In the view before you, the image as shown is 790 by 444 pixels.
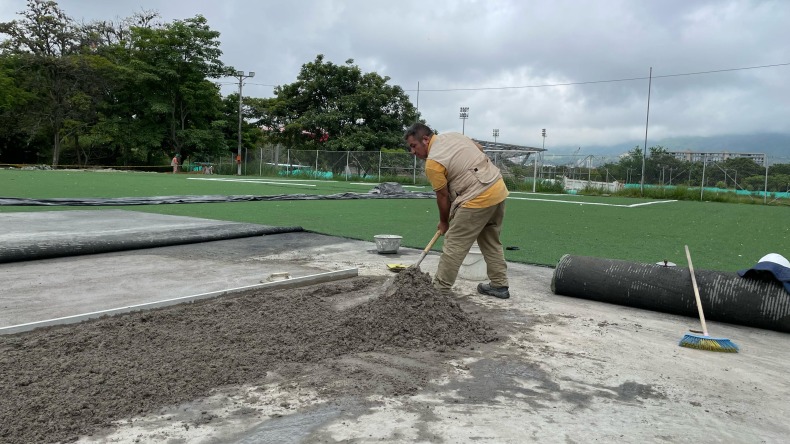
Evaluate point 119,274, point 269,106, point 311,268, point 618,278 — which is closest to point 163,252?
point 119,274

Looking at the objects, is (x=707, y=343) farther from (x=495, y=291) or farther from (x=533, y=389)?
(x=495, y=291)

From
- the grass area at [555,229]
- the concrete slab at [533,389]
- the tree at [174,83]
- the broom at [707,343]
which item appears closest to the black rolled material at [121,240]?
the concrete slab at [533,389]

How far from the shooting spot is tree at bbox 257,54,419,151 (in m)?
36.8

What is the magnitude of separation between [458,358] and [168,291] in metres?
2.37

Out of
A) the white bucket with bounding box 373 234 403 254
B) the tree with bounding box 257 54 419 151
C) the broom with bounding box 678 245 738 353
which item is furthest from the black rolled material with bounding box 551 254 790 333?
the tree with bounding box 257 54 419 151

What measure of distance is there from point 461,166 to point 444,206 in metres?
0.32

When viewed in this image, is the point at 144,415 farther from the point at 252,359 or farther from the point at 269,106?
the point at 269,106

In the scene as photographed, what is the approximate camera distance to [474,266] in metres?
5.20

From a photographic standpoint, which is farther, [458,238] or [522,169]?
[522,169]

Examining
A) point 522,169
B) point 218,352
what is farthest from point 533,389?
point 522,169

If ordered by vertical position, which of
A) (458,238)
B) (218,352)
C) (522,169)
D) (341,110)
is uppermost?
(341,110)

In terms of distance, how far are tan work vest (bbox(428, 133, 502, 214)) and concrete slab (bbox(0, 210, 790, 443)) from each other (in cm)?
86

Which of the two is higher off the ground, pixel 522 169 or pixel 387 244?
pixel 522 169

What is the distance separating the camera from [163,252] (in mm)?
5980
